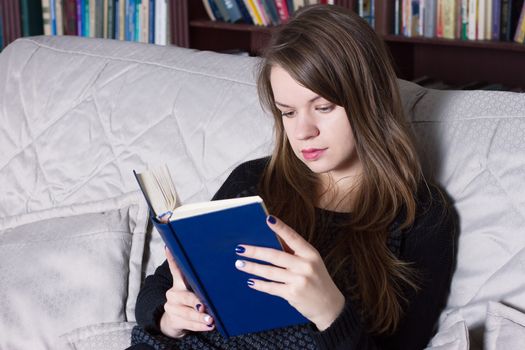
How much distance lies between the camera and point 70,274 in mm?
1480

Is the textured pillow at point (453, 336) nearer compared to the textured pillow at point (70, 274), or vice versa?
the textured pillow at point (453, 336)

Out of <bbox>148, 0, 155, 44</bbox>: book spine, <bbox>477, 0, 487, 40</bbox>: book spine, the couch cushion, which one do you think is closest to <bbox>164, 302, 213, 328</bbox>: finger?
the couch cushion

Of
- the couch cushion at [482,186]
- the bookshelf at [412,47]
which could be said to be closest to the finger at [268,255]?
the couch cushion at [482,186]

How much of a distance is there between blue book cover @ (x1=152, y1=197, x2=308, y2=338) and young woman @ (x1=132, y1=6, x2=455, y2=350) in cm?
7

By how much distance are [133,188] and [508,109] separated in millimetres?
773

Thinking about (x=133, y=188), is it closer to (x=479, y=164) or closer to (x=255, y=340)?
(x=255, y=340)

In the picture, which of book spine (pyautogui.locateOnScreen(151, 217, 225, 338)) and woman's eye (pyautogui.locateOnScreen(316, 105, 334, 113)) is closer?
book spine (pyautogui.locateOnScreen(151, 217, 225, 338))

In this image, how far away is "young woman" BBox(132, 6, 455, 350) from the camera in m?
1.13

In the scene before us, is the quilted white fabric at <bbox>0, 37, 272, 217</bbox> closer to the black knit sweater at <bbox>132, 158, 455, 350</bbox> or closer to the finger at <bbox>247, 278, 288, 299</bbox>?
the black knit sweater at <bbox>132, 158, 455, 350</bbox>

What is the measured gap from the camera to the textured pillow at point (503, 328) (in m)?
1.05

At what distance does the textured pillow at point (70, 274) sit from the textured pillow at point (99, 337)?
0.01 metres

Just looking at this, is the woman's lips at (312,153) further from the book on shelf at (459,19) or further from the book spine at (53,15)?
the book spine at (53,15)

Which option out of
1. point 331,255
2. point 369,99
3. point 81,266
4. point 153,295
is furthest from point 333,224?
point 81,266

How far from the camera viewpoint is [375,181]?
4.01ft
